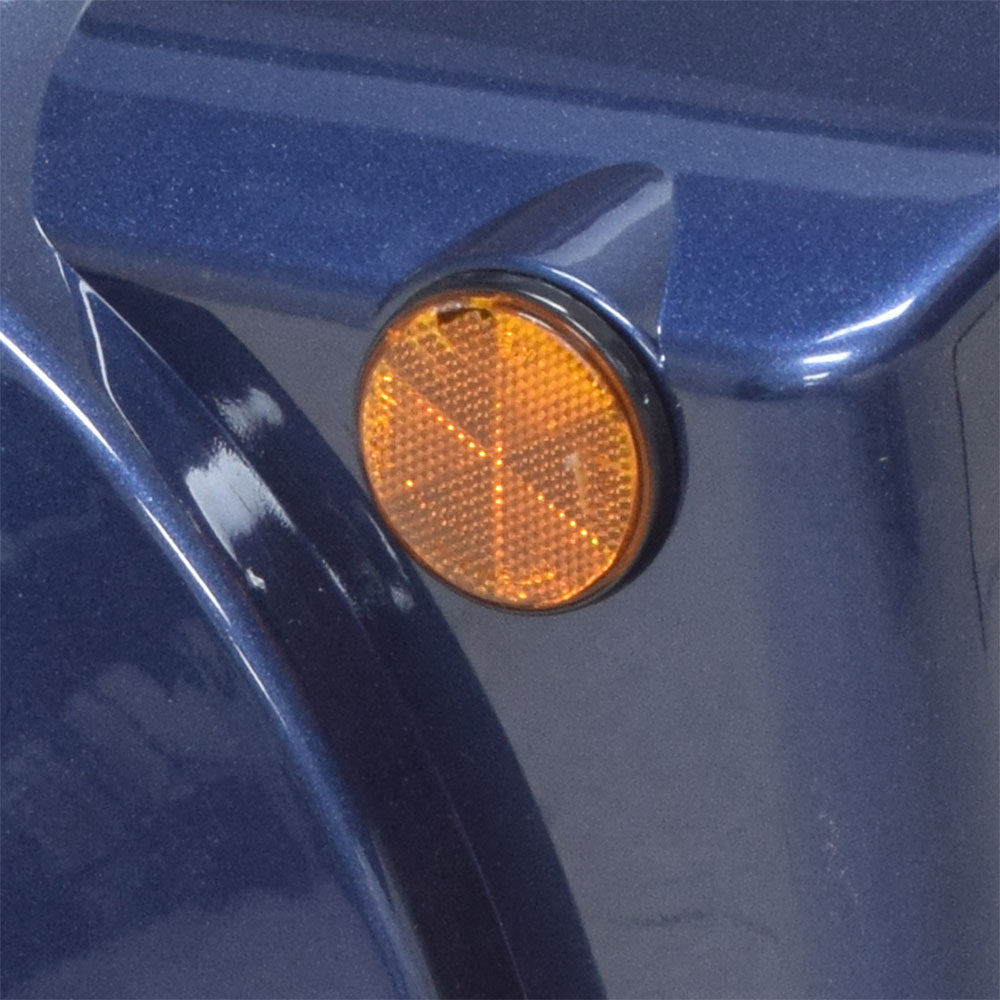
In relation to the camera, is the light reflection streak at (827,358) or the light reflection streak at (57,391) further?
the light reflection streak at (57,391)

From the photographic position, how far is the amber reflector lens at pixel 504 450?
89cm

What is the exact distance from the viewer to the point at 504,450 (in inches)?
36.2

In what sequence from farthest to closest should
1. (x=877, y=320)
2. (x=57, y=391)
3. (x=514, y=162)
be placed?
(x=57, y=391), (x=514, y=162), (x=877, y=320)

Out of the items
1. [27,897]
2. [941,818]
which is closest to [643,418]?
[941,818]

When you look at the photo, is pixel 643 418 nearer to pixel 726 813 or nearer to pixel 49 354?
pixel 726 813

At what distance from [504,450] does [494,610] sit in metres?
0.13

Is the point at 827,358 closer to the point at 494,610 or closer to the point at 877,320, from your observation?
the point at 877,320

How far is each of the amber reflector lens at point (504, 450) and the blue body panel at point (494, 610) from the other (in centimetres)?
3

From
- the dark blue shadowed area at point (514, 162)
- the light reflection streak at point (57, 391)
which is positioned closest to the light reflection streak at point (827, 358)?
the dark blue shadowed area at point (514, 162)

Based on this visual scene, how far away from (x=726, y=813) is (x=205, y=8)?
24.1 inches

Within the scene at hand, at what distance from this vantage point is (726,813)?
980 millimetres

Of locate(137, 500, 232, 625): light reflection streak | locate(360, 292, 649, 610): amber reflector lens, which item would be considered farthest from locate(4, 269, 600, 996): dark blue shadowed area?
locate(360, 292, 649, 610): amber reflector lens

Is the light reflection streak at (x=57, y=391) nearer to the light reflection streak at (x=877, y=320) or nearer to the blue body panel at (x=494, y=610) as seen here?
the blue body panel at (x=494, y=610)

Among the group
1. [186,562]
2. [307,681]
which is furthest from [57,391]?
[307,681]
